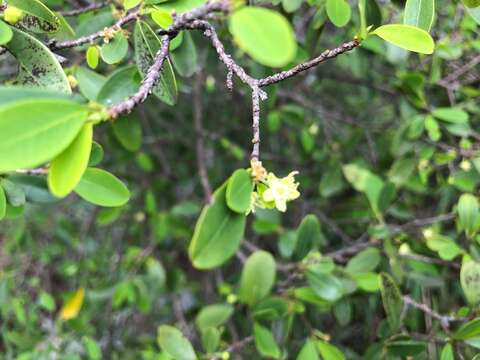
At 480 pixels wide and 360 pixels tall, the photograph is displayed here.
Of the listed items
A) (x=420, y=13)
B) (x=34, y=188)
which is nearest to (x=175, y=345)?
(x=34, y=188)

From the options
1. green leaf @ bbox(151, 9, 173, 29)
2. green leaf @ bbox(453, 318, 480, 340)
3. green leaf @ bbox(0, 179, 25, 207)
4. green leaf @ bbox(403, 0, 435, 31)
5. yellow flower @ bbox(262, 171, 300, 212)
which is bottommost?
green leaf @ bbox(453, 318, 480, 340)

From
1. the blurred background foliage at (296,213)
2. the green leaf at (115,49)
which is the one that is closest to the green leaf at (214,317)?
the blurred background foliage at (296,213)

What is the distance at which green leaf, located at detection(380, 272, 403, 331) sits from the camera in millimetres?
1085

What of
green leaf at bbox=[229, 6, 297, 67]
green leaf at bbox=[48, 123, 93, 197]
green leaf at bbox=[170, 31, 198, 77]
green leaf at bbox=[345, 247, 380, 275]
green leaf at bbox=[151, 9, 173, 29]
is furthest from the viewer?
green leaf at bbox=[345, 247, 380, 275]

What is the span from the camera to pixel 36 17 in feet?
2.81

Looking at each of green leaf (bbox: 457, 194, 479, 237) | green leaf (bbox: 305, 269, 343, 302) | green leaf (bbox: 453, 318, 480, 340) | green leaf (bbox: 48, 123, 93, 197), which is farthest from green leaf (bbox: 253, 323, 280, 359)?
green leaf (bbox: 48, 123, 93, 197)

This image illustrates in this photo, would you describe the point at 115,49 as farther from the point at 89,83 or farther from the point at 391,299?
the point at 391,299

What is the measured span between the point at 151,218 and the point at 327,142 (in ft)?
2.46

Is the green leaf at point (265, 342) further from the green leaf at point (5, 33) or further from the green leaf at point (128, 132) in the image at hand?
the green leaf at point (5, 33)

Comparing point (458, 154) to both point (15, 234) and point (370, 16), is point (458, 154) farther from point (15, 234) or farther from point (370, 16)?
point (15, 234)

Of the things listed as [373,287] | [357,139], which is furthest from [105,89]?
[357,139]

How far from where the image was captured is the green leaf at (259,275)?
124cm

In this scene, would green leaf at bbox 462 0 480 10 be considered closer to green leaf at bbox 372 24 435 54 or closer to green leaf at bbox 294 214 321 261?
green leaf at bbox 372 24 435 54

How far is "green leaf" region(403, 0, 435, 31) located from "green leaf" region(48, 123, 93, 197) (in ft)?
1.82
